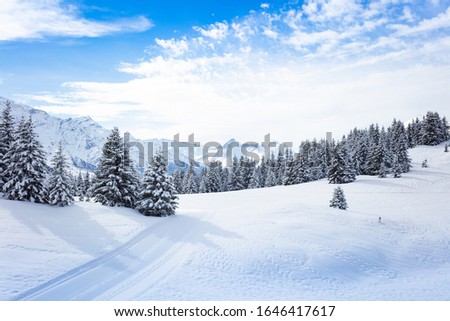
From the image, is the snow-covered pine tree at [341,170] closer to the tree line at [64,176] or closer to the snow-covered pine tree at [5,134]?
the tree line at [64,176]

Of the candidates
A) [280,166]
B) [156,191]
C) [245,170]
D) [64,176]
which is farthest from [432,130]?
[64,176]

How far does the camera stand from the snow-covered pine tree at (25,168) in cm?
2298

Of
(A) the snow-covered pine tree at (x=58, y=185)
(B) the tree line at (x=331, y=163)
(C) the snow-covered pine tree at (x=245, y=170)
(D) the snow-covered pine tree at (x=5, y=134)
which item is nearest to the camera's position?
(A) the snow-covered pine tree at (x=58, y=185)

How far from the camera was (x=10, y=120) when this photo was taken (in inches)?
1080

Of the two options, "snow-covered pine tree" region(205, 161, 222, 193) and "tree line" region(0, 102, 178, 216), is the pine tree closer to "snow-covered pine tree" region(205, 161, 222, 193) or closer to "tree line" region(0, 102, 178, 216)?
"snow-covered pine tree" region(205, 161, 222, 193)

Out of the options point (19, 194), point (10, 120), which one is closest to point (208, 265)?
point (19, 194)

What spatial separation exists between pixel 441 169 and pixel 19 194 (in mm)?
72804

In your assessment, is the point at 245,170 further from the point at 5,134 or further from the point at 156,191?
the point at 5,134

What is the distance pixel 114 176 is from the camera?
2689cm

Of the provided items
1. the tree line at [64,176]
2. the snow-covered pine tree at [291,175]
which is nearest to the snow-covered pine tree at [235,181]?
the snow-covered pine tree at [291,175]

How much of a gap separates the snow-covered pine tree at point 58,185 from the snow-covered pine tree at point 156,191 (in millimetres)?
6485

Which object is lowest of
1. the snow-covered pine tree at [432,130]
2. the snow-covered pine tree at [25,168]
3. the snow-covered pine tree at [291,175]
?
A: the snow-covered pine tree at [291,175]

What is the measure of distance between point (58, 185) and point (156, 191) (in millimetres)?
8599
